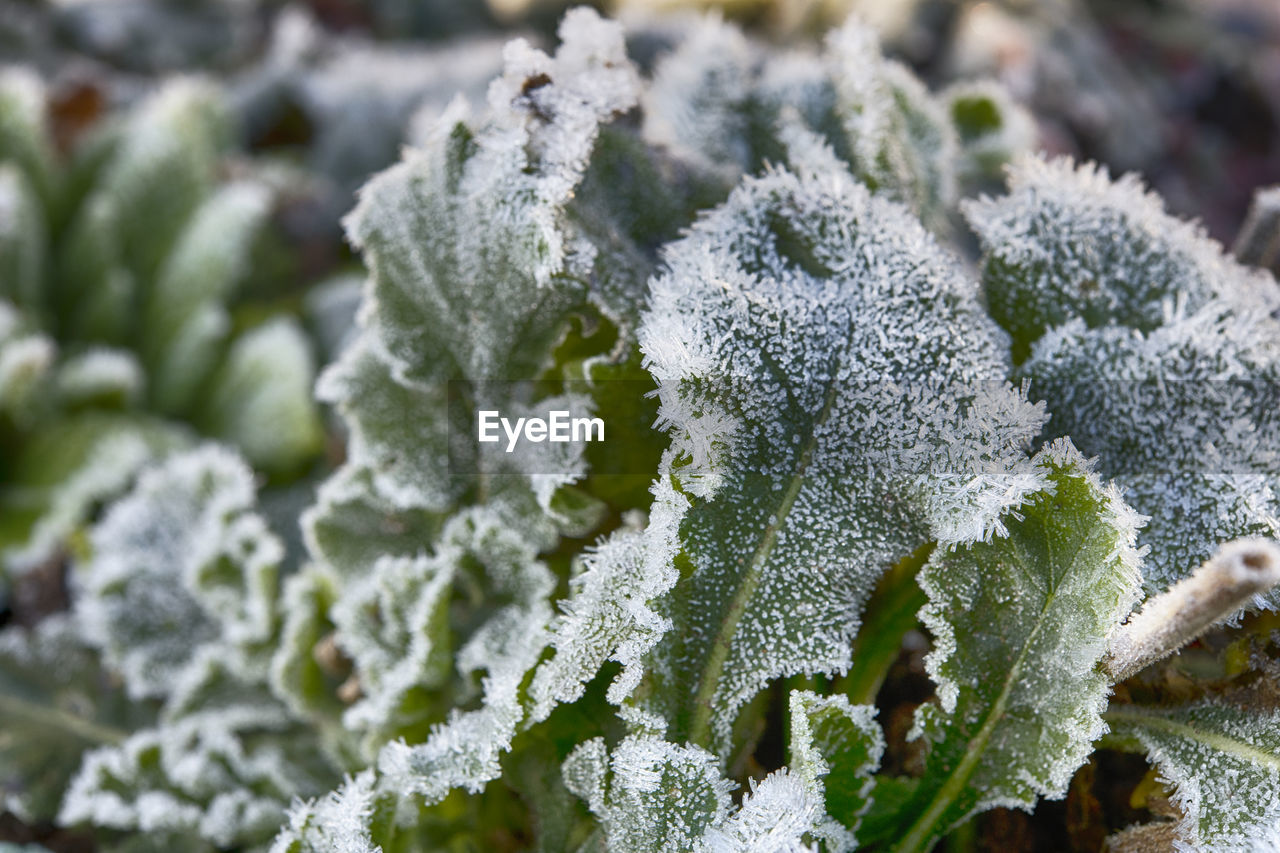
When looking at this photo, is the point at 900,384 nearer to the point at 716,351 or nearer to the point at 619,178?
the point at 716,351

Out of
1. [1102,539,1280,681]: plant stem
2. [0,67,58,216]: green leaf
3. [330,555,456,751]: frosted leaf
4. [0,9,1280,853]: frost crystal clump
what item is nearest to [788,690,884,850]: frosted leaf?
[0,9,1280,853]: frost crystal clump

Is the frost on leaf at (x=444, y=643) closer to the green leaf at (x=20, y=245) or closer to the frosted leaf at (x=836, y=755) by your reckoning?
the frosted leaf at (x=836, y=755)

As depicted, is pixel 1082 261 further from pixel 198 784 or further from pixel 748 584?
pixel 198 784

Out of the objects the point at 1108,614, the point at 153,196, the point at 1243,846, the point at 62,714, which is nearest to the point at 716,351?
the point at 1108,614

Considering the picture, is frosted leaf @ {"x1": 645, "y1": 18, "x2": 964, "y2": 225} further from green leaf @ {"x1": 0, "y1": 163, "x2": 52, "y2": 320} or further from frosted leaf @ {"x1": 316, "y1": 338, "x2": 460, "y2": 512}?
green leaf @ {"x1": 0, "y1": 163, "x2": 52, "y2": 320}

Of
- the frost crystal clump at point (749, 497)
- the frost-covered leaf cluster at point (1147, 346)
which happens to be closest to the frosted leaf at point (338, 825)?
the frost crystal clump at point (749, 497)
